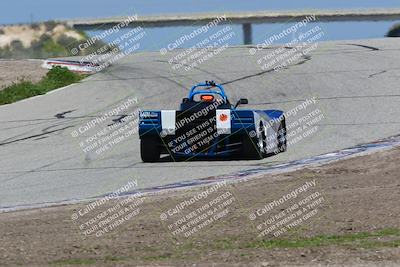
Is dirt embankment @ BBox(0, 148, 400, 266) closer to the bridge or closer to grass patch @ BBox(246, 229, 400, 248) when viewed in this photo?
grass patch @ BBox(246, 229, 400, 248)

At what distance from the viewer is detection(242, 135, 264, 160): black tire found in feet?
48.9

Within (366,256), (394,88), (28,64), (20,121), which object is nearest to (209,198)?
(366,256)

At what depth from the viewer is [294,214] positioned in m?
9.72

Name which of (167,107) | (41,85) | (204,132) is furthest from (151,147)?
(41,85)

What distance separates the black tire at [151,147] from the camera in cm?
1528

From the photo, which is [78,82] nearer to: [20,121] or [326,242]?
[20,121]

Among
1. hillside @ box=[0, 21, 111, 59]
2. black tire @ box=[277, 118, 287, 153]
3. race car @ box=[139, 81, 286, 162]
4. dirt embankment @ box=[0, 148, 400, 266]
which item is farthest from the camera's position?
hillside @ box=[0, 21, 111, 59]

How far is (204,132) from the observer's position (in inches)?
591

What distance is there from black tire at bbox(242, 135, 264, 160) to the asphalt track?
26 centimetres

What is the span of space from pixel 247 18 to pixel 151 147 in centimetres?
5554

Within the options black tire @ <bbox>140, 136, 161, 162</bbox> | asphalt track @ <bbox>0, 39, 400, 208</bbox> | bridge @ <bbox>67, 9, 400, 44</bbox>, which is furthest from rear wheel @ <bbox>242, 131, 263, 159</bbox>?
bridge @ <bbox>67, 9, 400, 44</bbox>

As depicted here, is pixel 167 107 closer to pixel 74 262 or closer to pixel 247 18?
pixel 74 262

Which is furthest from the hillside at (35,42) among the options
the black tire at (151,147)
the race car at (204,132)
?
the race car at (204,132)

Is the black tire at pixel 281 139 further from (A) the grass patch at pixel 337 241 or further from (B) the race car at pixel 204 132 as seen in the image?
(A) the grass patch at pixel 337 241
